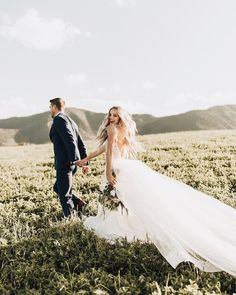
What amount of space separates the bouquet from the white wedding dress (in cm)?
15

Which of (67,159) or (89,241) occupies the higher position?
(67,159)

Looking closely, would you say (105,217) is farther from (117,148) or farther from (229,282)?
(229,282)

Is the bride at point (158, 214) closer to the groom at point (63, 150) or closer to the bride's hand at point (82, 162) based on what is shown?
the bride's hand at point (82, 162)

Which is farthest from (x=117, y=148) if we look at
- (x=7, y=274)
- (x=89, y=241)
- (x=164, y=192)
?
(x=7, y=274)

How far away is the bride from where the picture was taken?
830 cm

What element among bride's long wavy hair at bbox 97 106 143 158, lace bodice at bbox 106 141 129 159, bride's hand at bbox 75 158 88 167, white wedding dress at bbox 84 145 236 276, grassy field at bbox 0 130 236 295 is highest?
bride's long wavy hair at bbox 97 106 143 158

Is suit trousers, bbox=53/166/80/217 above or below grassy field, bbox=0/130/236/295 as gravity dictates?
above

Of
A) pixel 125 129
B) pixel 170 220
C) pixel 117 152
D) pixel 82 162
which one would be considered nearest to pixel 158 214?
pixel 170 220

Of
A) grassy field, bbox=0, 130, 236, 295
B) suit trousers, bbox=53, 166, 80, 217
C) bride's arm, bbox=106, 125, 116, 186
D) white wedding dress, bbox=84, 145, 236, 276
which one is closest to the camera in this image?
grassy field, bbox=0, 130, 236, 295

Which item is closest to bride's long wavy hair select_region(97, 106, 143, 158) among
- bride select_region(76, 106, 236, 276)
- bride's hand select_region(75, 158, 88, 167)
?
bride select_region(76, 106, 236, 276)

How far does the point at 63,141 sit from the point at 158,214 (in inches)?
142

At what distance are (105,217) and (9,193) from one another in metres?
6.17

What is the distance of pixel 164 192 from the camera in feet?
31.4

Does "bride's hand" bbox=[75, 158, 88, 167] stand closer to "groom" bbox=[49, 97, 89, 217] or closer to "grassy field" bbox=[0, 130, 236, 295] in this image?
"groom" bbox=[49, 97, 89, 217]
